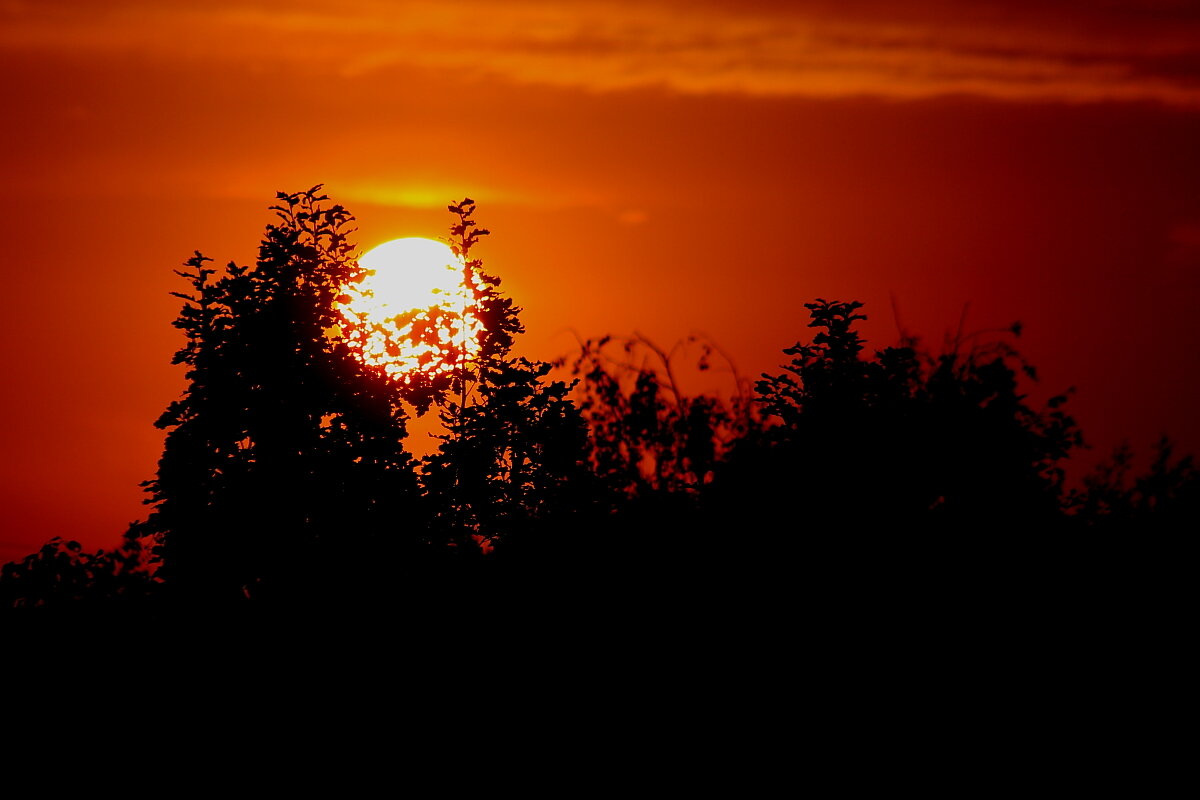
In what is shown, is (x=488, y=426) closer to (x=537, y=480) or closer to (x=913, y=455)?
(x=537, y=480)

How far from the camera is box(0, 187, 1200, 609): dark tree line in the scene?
14938 mm

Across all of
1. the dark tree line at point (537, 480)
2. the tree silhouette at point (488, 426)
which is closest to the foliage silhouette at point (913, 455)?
the dark tree line at point (537, 480)

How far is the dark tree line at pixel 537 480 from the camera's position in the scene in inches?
588

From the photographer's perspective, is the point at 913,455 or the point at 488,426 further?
the point at 488,426

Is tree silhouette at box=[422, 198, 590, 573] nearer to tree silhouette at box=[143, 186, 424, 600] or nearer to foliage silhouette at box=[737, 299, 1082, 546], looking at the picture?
tree silhouette at box=[143, 186, 424, 600]

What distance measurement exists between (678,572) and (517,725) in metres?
2.82

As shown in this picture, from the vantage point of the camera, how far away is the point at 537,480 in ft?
98.2

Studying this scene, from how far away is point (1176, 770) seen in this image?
12.8 metres

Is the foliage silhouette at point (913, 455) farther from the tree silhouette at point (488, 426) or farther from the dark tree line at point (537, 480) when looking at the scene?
the tree silhouette at point (488, 426)

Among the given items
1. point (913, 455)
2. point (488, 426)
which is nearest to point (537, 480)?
point (488, 426)

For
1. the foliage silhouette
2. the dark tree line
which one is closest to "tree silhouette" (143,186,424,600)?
the dark tree line

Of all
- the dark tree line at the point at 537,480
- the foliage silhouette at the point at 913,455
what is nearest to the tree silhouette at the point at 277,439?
the dark tree line at the point at 537,480

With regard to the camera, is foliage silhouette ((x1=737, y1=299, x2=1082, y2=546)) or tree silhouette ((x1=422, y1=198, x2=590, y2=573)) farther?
tree silhouette ((x1=422, y1=198, x2=590, y2=573))

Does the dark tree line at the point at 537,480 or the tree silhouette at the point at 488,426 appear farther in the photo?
the tree silhouette at the point at 488,426
